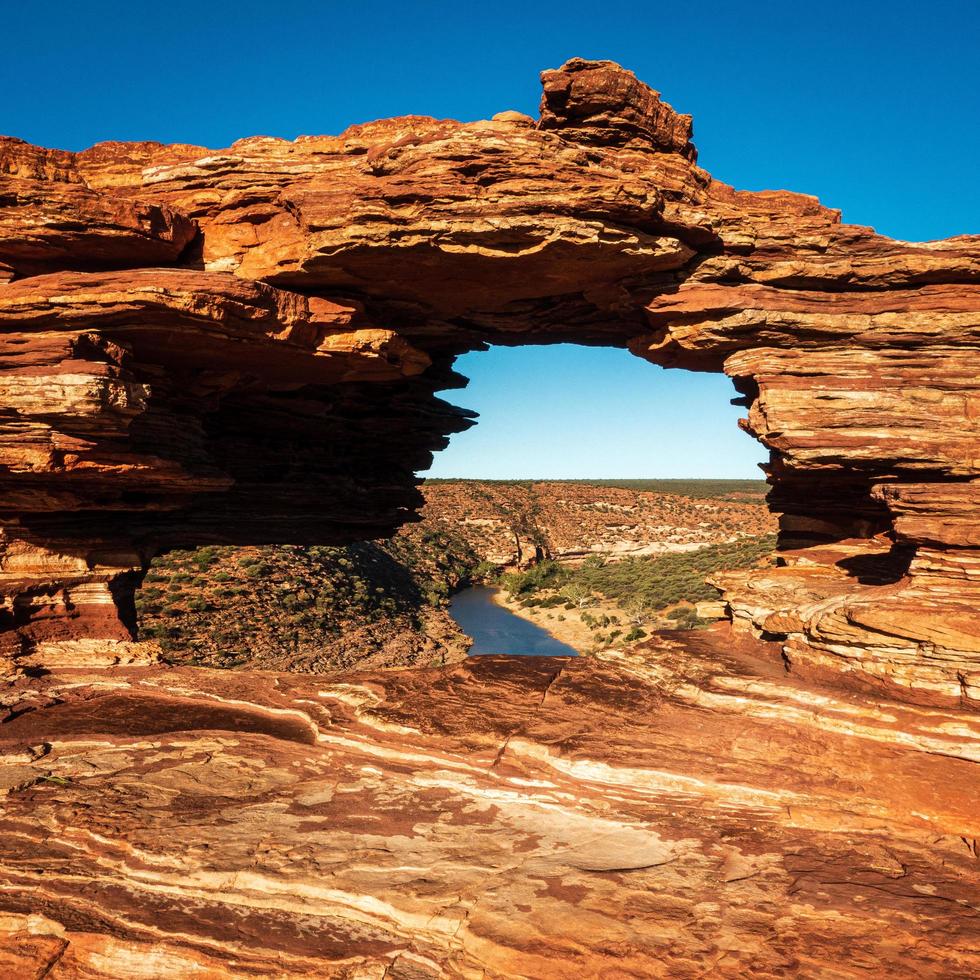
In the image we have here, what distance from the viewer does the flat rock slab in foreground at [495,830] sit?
739 centimetres

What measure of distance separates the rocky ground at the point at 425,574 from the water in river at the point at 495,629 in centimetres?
212

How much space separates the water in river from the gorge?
4048 centimetres

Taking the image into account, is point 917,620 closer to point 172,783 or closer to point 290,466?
point 172,783

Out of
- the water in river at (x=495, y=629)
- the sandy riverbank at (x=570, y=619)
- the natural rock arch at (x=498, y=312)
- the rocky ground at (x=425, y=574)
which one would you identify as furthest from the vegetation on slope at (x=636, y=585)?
the natural rock arch at (x=498, y=312)

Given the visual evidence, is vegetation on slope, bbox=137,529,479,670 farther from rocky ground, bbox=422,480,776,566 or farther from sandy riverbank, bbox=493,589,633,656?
rocky ground, bbox=422,480,776,566

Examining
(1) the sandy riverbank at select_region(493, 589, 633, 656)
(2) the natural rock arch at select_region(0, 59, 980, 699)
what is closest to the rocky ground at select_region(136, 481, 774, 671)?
(1) the sandy riverbank at select_region(493, 589, 633, 656)

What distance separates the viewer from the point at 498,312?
19.7 metres

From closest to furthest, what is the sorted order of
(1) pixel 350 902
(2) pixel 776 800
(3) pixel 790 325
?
(1) pixel 350 902 → (2) pixel 776 800 → (3) pixel 790 325

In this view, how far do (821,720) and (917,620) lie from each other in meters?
2.63

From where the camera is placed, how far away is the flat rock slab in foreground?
7.39 metres

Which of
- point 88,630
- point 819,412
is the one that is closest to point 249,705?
point 88,630

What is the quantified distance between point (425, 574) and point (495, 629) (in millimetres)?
13542

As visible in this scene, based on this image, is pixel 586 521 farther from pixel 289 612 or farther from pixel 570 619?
pixel 289 612

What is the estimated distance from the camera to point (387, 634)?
56125 millimetres
